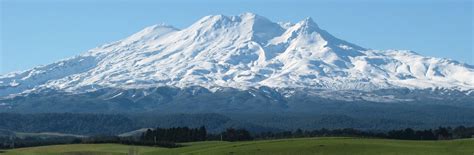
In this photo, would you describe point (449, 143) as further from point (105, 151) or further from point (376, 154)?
point (105, 151)

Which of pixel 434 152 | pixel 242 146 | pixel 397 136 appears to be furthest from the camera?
pixel 397 136

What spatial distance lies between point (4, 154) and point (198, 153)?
721 inches

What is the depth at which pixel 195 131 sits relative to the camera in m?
131

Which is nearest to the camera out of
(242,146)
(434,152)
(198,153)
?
(434,152)

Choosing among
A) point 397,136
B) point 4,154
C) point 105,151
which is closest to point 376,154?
point 105,151

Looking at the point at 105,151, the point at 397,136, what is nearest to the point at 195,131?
the point at 397,136

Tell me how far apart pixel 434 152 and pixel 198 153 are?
18.0m

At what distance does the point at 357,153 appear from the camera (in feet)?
261

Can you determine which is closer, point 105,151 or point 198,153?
point 198,153

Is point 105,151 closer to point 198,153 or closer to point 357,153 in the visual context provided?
point 198,153

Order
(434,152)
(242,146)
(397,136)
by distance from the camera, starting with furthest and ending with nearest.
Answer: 1. (397,136)
2. (242,146)
3. (434,152)

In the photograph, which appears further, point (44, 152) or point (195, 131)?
point (195, 131)

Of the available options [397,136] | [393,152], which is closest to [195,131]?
[397,136]

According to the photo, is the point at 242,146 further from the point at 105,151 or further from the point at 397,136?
the point at 397,136
